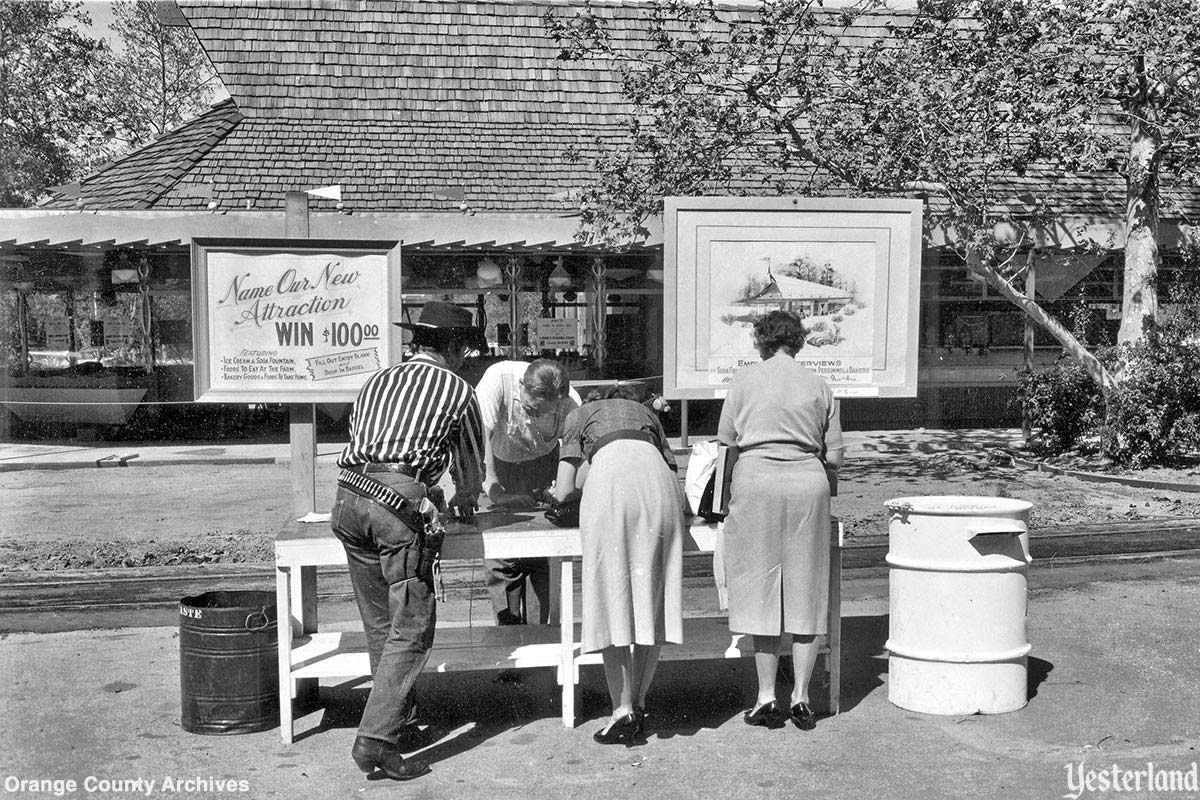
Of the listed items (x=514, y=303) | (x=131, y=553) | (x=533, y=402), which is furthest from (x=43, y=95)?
(x=533, y=402)

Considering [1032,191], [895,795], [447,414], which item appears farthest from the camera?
[1032,191]

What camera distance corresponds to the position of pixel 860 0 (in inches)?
569

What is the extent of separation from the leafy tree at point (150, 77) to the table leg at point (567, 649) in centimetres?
3404

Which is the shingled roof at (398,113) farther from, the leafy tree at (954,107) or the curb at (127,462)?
the curb at (127,462)

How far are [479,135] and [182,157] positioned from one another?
452 centimetres

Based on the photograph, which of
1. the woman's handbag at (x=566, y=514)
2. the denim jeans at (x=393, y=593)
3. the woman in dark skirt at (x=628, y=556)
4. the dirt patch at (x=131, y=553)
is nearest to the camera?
the denim jeans at (x=393, y=593)

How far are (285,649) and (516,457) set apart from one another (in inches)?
69.5

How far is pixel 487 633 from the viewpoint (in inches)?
235

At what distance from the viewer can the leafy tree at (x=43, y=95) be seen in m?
29.0

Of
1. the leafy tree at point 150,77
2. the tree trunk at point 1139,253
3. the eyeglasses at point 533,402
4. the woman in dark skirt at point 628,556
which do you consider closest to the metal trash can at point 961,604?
the woman in dark skirt at point 628,556

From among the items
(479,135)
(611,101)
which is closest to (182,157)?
(479,135)

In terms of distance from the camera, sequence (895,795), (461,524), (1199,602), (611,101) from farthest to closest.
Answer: (611,101), (1199,602), (461,524), (895,795)

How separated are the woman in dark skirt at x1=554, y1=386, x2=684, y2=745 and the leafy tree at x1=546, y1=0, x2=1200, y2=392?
8.96 m

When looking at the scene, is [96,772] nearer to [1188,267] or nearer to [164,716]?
[164,716]
